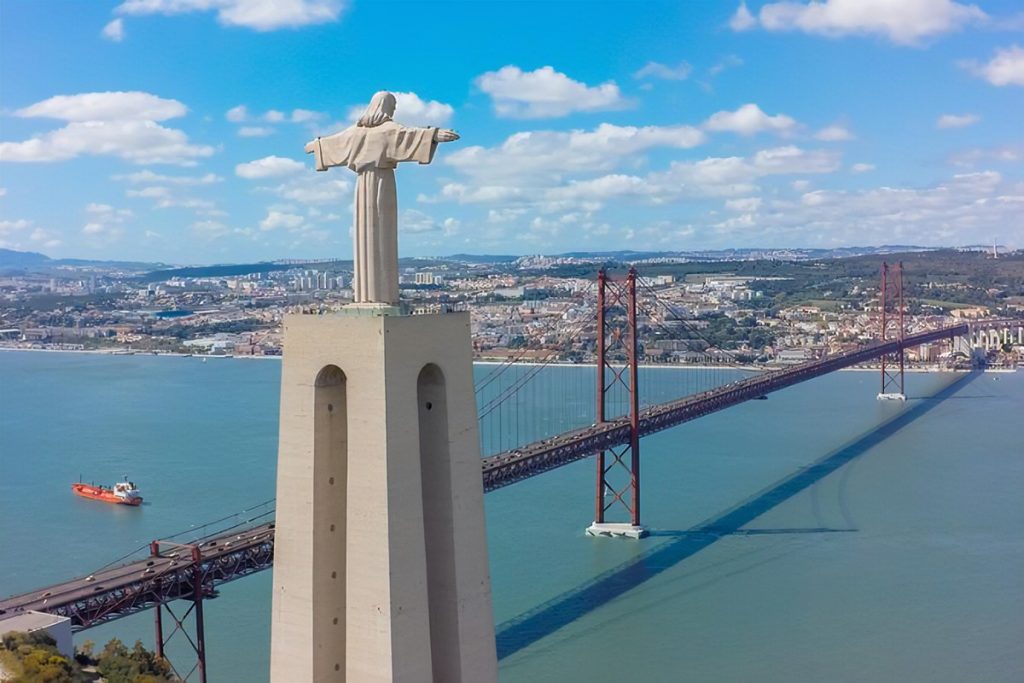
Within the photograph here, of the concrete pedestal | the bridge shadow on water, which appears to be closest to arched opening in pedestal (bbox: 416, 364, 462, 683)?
the concrete pedestal

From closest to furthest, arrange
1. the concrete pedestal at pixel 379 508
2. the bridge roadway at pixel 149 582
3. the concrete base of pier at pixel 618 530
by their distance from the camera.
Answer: the concrete pedestal at pixel 379 508, the bridge roadway at pixel 149 582, the concrete base of pier at pixel 618 530

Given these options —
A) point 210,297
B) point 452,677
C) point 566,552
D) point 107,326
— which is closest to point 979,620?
point 566,552

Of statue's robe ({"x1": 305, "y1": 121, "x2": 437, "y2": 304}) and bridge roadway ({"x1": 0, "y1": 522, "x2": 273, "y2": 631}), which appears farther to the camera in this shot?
bridge roadway ({"x1": 0, "y1": 522, "x2": 273, "y2": 631})

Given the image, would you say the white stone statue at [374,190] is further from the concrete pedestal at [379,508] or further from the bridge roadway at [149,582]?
the bridge roadway at [149,582]

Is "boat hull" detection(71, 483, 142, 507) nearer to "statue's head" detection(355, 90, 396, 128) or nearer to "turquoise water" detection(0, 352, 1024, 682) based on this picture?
"turquoise water" detection(0, 352, 1024, 682)

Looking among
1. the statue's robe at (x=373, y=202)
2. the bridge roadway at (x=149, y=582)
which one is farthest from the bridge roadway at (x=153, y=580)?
the statue's robe at (x=373, y=202)

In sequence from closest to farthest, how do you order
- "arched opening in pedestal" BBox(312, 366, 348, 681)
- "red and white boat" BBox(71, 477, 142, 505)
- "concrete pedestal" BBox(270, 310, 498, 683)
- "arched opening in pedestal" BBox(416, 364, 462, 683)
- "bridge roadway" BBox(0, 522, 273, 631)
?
"concrete pedestal" BBox(270, 310, 498, 683) → "arched opening in pedestal" BBox(312, 366, 348, 681) → "arched opening in pedestal" BBox(416, 364, 462, 683) → "bridge roadway" BBox(0, 522, 273, 631) → "red and white boat" BBox(71, 477, 142, 505)
